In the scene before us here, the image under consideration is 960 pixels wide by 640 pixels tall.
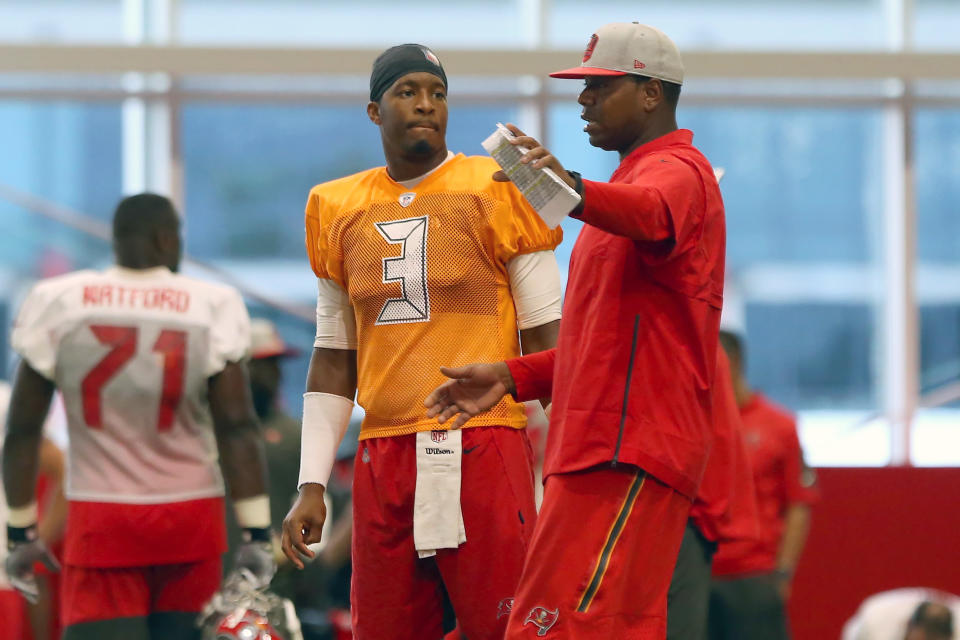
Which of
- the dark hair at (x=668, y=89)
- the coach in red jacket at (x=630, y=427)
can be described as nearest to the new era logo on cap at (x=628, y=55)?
the dark hair at (x=668, y=89)

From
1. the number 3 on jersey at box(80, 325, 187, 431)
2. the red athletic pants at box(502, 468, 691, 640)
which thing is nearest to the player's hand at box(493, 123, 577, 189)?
the red athletic pants at box(502, 468, 691, 640)

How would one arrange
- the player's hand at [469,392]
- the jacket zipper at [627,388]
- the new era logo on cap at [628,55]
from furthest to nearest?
the player's hand at [469,392] < the new era logo on cap at [628,55] < the jacket zipper at [627,388]

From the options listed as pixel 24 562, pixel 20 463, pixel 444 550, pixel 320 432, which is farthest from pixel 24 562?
pixel 444 550

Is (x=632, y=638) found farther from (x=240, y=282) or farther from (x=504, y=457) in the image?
(x=240, y=282)

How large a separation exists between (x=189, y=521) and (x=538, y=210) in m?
2.12

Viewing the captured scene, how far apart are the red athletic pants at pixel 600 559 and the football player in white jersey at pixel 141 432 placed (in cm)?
170

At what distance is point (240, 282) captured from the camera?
31.1 ft

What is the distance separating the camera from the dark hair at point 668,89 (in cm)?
260

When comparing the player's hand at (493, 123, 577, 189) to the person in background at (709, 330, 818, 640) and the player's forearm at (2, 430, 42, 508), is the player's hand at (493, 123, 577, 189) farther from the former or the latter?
the person in background at (709, 330, 818, 640)

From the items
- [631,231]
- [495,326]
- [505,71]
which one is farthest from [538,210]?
[505,71]

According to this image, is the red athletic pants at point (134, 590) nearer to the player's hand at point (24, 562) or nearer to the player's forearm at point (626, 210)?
the player's hand at point (24, 562)

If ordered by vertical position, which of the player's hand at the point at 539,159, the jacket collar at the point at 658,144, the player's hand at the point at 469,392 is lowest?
the player's hand at the point at 469,392

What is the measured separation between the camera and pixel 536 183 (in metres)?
2.24

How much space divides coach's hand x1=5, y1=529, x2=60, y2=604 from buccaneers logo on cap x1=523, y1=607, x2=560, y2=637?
6.96ft
